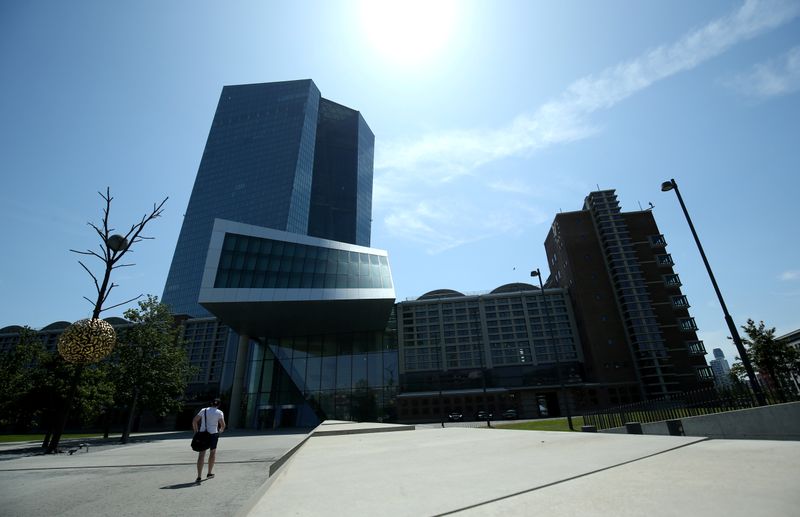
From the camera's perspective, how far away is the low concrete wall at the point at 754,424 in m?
6.45

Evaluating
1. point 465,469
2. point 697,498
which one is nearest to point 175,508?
point 465,469

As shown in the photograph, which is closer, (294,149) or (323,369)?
(323,369)

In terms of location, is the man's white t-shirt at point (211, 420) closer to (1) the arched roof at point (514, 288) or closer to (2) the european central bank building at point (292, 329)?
(2) the european central bank building at point (292, 329)

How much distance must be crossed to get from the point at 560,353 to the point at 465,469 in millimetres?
55852

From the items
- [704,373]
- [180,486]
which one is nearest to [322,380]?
[180,486]

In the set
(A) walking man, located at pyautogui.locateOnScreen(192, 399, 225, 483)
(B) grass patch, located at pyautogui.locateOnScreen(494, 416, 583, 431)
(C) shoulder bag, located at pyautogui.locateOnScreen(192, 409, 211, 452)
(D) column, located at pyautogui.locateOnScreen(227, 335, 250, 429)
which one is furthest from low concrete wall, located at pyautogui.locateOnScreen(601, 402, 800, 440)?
(D) column, located at pyautogui.locateOnScreen(227, 335, 250, 429)

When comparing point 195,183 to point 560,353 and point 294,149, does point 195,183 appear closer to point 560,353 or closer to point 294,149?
point 294,149

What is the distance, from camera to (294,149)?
4658 inches

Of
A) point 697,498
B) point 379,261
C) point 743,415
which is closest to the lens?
point 697,498

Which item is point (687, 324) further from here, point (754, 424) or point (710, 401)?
point (754, 424)

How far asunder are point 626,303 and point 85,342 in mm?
63203

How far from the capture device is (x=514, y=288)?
2383 inches

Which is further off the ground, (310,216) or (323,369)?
(310,216)

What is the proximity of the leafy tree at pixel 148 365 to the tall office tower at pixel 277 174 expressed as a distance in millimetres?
71650
